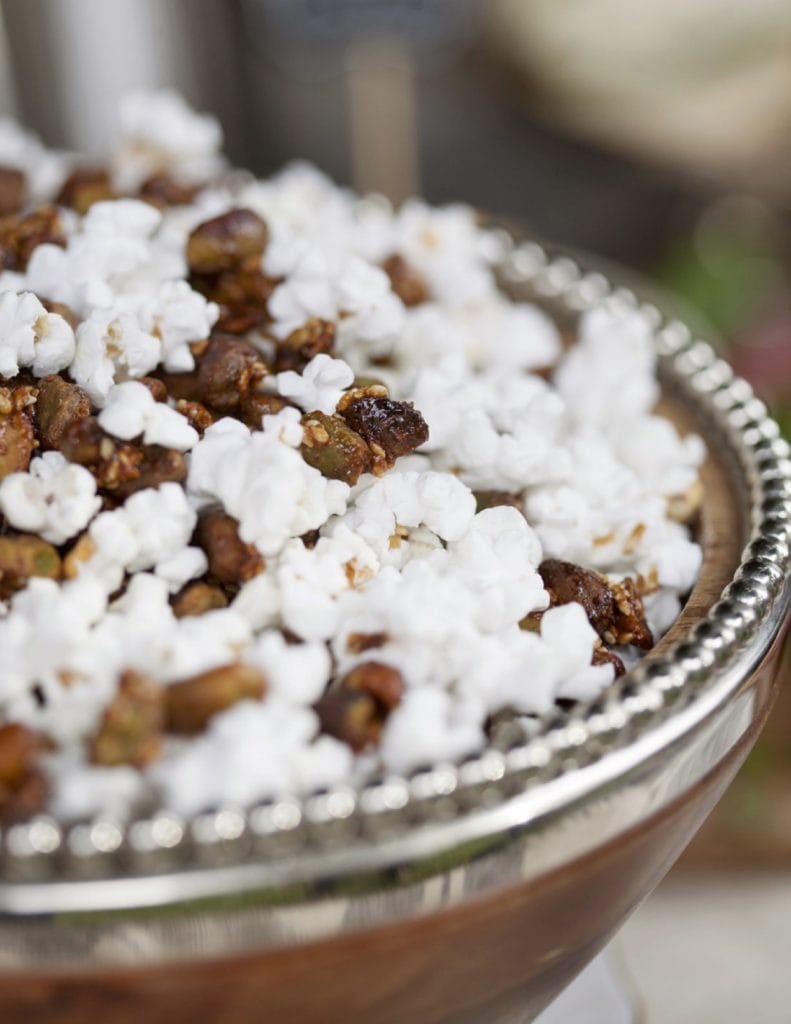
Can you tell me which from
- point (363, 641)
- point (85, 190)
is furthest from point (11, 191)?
point (363, 641)

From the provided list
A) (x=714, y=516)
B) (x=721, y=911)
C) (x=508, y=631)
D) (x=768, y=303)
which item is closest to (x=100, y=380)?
(x=508, y=631)

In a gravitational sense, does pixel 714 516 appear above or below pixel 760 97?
above

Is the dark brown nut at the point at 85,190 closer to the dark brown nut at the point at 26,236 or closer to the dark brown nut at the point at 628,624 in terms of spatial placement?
the dark brown nut at the point at 26,236

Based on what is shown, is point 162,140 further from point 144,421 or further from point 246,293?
point 144,421

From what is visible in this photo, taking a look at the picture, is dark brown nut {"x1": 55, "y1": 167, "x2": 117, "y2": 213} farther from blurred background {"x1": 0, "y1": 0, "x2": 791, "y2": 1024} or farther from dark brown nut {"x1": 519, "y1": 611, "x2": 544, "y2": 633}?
blurred background {"x1": 0, "y1": 0, "x2": 791, "y2": 1024}

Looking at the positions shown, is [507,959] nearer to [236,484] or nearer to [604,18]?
[236,484]

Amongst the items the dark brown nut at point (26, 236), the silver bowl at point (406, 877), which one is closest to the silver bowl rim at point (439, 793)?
the silver bowl at point (406, 877)

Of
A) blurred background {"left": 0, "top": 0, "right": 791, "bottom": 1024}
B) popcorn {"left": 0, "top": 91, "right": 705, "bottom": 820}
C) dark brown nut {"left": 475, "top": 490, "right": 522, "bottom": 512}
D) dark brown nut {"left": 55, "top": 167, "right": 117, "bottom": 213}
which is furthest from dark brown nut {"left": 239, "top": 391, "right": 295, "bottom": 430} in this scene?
blurred background {"left": 0, "top": 0, "right": 791, "bottom": 1024}
